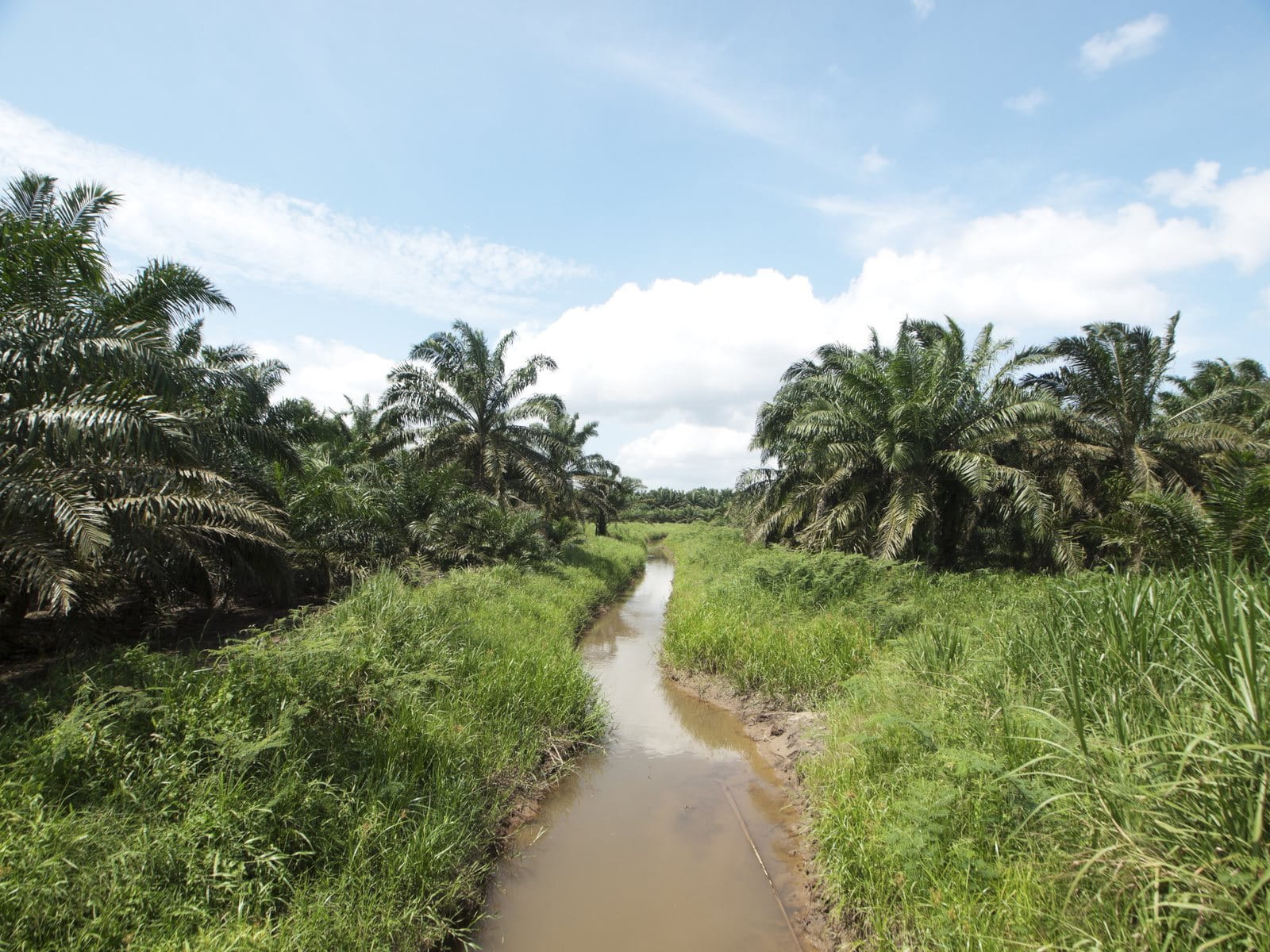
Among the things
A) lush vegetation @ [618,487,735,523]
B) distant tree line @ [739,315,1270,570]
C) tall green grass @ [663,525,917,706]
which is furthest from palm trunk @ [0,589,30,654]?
lush vegetation @ [618,487,735,523]

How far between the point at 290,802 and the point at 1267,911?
4.71 metres

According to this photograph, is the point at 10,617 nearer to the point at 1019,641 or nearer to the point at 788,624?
the point at 788,624

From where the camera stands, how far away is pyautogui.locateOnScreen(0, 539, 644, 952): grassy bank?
3.03 meters

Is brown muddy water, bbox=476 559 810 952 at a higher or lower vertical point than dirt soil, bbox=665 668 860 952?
lower

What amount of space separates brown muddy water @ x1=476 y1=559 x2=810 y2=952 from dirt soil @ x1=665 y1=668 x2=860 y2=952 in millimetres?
108

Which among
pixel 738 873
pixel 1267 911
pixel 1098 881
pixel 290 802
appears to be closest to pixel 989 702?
pixel 1098 881

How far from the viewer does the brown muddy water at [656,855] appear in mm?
4148

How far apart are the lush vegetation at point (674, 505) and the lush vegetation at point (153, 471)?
135 ft

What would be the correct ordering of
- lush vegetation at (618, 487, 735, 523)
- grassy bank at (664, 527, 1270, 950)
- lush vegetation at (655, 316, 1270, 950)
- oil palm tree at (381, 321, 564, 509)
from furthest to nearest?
1. lush vegetation at (618, 487, 735, 523)
2. oil palm tree at (381, 321, 564, 509)
3. lush vegetation at (655, 316, 1270, 950)
4. grassy bank at (664, 527, 1270, 950)

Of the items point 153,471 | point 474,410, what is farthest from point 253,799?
point 474,410

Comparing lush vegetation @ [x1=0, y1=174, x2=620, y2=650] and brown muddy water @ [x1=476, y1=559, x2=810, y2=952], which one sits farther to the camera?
lush vegetation @ [x1=0, y1=174, x2=620, y2=650]

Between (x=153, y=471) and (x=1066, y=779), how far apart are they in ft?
27.1

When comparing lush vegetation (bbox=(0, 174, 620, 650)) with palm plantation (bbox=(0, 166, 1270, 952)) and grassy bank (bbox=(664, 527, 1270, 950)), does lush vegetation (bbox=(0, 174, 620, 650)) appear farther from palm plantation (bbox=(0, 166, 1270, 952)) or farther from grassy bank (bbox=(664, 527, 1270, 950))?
grassy bank (bbox=(664, 527, 1270, 950))

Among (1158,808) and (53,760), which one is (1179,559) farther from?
(53,760)
